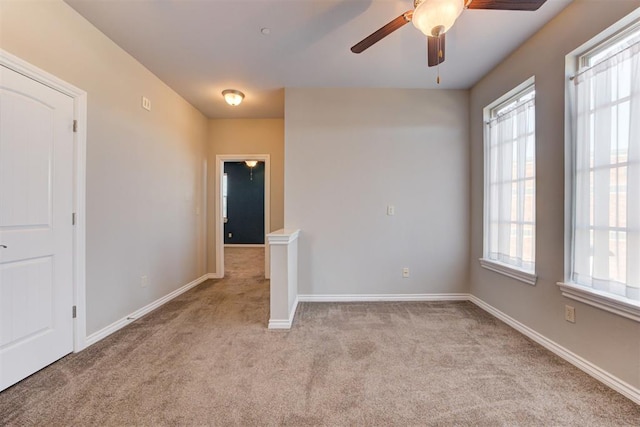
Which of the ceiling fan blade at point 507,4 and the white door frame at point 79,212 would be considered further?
the white door frame at point 79,212

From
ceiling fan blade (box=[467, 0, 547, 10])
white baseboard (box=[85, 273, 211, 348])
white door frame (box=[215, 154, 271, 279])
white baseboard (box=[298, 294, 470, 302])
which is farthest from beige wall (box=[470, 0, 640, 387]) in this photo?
white baseboard (box=[85, 273, 211, 348])

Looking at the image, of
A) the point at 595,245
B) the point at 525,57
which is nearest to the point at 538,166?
the point at 595,245

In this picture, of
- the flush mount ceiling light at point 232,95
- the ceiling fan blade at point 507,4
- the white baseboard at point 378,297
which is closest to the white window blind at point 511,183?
the white baseboard at point 378,297

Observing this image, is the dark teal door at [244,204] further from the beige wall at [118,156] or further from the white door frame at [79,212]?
the white door frame at [79,212]

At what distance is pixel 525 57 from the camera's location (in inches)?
94.3

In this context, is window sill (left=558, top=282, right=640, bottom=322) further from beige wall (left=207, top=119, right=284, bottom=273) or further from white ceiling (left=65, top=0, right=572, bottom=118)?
beige wall (left=207, top=119, right=284, bottom=273)

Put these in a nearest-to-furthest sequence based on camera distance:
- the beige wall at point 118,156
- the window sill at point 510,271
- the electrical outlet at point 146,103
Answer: the beige wall at point 118,156 → the window sill at point 510,271 → the electrical outlet at point 146,103

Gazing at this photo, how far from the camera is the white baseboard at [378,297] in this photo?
330 centimetres

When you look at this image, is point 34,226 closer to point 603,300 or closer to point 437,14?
point 437,14

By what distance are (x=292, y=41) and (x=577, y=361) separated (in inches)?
130

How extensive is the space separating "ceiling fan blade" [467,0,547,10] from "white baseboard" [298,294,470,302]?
111 inches

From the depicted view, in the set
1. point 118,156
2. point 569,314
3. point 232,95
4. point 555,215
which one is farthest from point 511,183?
point 118,156

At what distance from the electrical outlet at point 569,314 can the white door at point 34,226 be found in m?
3.71

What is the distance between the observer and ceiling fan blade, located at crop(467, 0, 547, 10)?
1.41 metres
